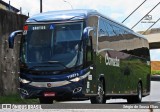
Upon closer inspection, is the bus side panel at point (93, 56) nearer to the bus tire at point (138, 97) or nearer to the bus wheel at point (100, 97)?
the bus wheel at point (100, 97)

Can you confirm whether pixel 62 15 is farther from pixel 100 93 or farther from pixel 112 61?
pixel 112 61

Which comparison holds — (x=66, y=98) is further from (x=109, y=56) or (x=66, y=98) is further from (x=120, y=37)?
(x=120, y=37)

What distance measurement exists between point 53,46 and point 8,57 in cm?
857

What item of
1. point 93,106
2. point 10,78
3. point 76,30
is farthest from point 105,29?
point 93,106

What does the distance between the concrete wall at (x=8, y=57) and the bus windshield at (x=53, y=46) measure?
23.2ft

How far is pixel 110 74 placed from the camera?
19.6 metres

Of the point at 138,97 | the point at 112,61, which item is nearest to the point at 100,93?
the point at 112,61

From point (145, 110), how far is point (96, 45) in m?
9.18

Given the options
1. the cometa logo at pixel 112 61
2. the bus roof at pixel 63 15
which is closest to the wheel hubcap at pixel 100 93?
the cometa logo at pixel 112 61

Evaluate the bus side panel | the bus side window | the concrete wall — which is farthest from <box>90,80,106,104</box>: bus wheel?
the concrete wall

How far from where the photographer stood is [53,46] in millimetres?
16203

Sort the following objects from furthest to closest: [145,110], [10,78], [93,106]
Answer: [10,78]
[93,106]
[145,110]

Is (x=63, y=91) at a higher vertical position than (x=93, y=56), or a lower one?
lower

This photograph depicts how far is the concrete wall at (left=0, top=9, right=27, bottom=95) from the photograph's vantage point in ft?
77.3
